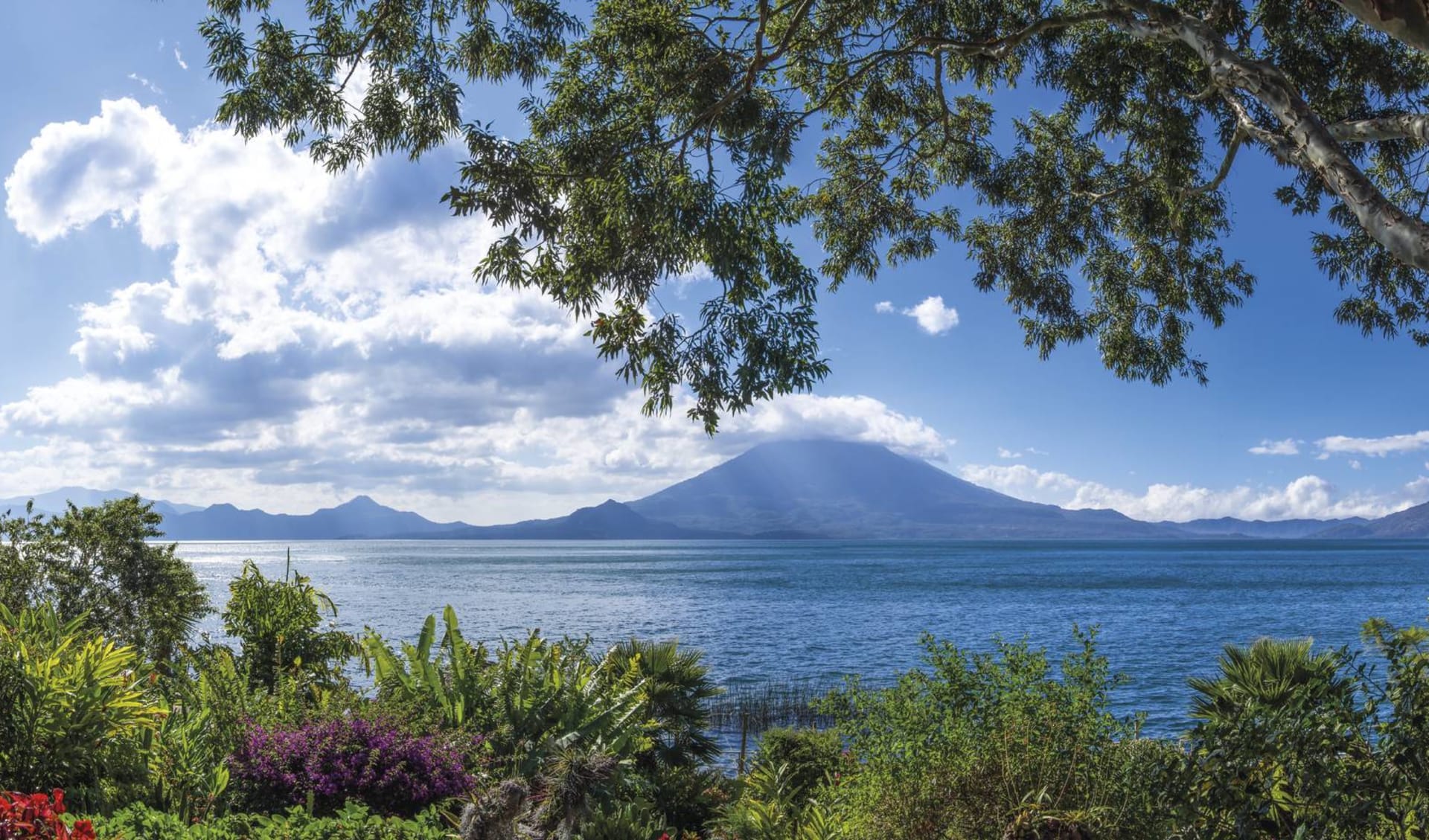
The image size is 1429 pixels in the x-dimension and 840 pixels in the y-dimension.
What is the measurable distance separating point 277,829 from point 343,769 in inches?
73.8

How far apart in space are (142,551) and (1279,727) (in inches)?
1054

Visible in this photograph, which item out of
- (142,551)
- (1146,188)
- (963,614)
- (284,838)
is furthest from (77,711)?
(963,614)

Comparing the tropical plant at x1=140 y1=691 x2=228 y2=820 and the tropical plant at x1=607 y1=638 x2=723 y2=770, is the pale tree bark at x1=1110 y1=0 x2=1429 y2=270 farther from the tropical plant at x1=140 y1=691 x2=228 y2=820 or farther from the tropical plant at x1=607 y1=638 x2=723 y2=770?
the tropical plant at x1=607 y1=638 x2=723 y2=770

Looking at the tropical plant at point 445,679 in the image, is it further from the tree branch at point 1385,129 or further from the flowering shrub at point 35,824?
the tree branch at point 1385,129

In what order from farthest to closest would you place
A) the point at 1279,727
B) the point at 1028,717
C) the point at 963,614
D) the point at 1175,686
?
the point at 963,614
the point at 1175,686
the point at 1028,717
the point at 1279,727

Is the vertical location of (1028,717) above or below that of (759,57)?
below

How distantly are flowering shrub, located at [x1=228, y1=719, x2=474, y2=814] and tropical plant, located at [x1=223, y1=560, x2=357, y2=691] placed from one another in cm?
521

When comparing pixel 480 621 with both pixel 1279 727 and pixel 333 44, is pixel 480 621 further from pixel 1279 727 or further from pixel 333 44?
pixel 1279 727

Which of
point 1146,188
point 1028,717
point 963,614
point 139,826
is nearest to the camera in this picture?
point 1028,717

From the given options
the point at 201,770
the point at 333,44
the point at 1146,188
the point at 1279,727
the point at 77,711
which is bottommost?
the point at 201,770

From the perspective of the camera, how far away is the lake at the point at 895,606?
123 feet

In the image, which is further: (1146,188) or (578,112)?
(1146,188)

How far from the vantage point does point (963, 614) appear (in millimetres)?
57312

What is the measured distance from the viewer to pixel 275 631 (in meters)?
11.8
